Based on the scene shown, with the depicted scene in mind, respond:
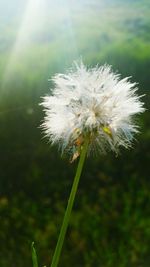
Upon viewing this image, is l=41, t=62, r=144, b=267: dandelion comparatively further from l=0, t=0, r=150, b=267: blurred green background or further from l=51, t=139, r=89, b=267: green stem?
l=0, t=0, r=150, b=267: blurred green background

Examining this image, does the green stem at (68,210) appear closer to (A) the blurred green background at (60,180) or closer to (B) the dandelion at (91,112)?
(B) the dandelion at (91,112)

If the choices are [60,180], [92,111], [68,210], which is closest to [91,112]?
[92,111]

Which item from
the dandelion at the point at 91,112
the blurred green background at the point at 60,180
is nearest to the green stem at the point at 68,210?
the dandelion at the point at 91,112

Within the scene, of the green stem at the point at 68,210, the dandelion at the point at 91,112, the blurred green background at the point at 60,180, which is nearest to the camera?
the green stem at the point at 68,210

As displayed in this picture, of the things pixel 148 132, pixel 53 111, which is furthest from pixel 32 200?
pixel 53 111

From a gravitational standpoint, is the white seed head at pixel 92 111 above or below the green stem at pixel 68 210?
above

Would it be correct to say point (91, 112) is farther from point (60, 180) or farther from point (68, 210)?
point (60, 180)
